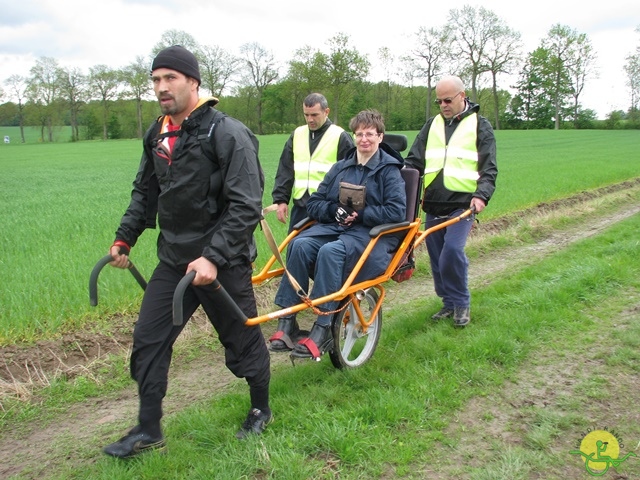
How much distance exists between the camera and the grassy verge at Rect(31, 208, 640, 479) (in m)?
3.12

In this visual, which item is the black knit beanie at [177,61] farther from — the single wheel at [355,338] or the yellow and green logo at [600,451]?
the yellow and green logo at [600,451]

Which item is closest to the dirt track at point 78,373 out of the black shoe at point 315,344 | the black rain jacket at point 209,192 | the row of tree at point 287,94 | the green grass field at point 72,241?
the green grass field at point 72,241

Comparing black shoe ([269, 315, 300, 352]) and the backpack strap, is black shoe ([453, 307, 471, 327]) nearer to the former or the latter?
black shoe ([269, 315, 300, 352])

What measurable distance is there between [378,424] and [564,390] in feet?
4.55

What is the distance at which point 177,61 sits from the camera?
3016 millimetres

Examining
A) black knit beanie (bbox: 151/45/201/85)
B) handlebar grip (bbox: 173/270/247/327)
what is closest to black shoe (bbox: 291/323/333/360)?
handlebar grip (bbox: 173/270/247/327)

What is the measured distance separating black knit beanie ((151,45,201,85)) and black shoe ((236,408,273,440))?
2.02 metres

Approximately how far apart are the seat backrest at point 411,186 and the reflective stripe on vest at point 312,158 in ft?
3.16

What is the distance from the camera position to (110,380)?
4.40 m

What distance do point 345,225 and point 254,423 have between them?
5.67 ft

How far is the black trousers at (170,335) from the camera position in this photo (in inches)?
126

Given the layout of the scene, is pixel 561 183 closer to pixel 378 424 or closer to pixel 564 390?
pixel 564 390

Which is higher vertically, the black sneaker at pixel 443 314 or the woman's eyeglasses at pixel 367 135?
the woman's eyeglasses at pixel 367 135

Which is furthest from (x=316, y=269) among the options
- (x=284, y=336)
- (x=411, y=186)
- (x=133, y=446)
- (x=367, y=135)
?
(x=133, y=446)
